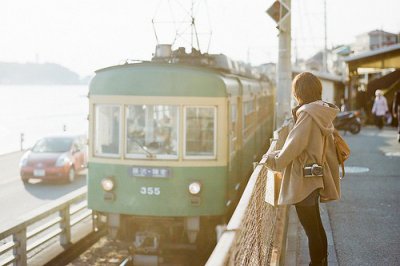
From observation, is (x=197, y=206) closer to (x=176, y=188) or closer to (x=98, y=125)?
(x=176, y=188)

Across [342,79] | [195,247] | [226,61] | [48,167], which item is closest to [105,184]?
[195,247]

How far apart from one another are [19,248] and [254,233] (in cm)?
464

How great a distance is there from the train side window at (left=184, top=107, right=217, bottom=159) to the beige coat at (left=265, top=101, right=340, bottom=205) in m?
3.76

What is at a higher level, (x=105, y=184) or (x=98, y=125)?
(x=98, y=125)

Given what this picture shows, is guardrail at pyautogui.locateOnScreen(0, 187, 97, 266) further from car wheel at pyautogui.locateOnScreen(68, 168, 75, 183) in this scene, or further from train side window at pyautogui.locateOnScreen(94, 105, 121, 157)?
car wheel at pyautogui.locateOnScreen(68, 168, 75, 183)

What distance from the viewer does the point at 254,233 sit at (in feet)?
13.5

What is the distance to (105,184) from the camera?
27.5 ft

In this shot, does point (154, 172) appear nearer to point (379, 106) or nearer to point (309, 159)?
point (309, 159)

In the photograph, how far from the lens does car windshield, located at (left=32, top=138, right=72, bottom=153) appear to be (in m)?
18.6

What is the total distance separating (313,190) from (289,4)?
7632 mm

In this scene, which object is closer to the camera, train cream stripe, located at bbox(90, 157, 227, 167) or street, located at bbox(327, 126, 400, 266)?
street, located at bbox(327, 126, 400, 266)

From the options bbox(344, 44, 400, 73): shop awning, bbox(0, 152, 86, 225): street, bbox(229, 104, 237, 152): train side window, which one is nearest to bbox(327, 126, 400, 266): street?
bbox(229, 104, 237, 152): train side window

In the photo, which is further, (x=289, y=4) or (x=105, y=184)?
(x=289, y=4)

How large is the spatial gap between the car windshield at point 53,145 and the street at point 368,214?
882 centimetres
